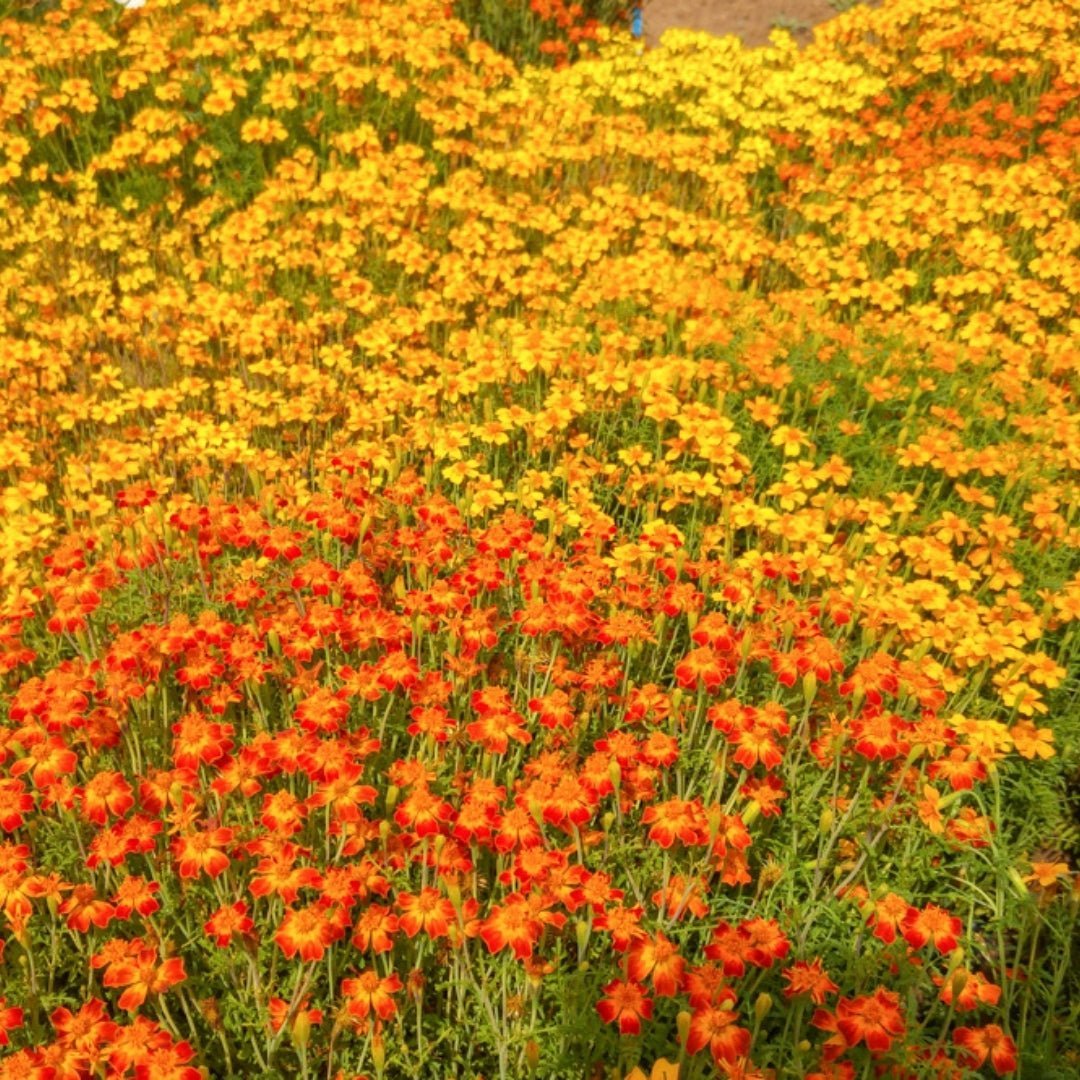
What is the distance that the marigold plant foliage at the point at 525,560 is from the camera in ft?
7.63

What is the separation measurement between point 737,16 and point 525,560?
339 inches

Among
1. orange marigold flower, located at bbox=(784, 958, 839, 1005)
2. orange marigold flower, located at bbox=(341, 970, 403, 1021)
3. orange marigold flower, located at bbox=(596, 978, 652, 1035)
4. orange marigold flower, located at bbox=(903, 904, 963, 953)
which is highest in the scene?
orange marigold flower, located at bbox=(903, 904, 963, 953)

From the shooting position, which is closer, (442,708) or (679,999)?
(679,999)

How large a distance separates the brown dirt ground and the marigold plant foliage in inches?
116

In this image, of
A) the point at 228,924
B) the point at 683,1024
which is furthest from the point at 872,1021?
the point at 228,924

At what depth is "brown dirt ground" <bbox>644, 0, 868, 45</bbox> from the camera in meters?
9.82

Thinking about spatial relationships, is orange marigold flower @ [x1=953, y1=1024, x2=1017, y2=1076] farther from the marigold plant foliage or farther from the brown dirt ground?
the brown dirt ground

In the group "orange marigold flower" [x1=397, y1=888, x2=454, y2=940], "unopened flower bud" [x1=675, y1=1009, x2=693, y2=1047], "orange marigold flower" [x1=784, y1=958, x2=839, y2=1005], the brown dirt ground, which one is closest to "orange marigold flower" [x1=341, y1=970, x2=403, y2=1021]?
"orange marigold flower" [x1=397, y1=888, x2=454, y2=940]

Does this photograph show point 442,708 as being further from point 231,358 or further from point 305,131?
point 305,131

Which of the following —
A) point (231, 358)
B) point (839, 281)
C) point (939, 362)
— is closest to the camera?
point (939, 362)

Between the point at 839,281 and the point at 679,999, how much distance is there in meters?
4.38

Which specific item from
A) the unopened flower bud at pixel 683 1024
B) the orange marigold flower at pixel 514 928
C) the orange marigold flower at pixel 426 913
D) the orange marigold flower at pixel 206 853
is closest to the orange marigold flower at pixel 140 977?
the orange marigold flower at pixel 206 853

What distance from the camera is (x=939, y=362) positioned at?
174 inches

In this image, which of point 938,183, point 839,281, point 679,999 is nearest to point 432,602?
point 679,999
